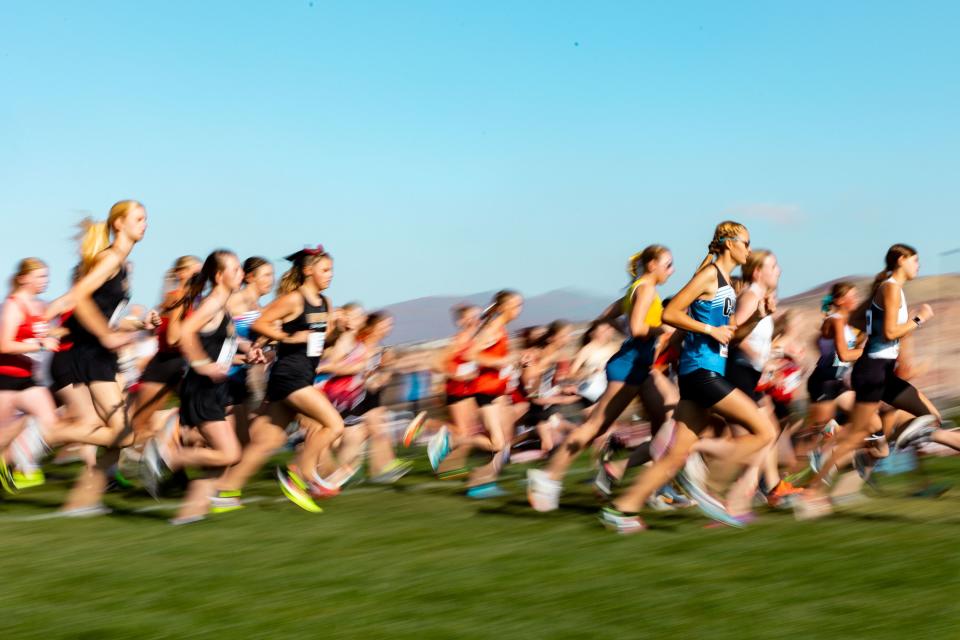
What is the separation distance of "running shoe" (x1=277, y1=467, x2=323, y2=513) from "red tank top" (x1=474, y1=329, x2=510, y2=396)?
165cm

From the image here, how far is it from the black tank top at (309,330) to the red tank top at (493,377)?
1.48 metres

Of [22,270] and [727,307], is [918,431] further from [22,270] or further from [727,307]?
[22,270]

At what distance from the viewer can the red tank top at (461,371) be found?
28.3 ft

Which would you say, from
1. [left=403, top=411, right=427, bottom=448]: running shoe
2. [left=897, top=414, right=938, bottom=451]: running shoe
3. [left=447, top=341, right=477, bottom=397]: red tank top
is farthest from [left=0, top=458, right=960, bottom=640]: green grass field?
[left=403, top=411, right=427, bottom=448]: running shoe

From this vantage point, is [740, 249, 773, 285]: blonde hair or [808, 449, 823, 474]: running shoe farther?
[808, 449, 823, 474]: running shoe

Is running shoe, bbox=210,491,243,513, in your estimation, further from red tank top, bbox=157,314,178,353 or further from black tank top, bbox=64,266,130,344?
black tank top, bbox=64,266,130,344

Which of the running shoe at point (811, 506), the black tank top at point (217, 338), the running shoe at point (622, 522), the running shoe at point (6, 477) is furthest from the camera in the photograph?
the running shoe at point (6, 477)

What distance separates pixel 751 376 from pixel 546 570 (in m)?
2.08

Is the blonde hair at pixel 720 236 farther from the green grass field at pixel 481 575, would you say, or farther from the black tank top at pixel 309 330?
the black tank top at pixel 309 330

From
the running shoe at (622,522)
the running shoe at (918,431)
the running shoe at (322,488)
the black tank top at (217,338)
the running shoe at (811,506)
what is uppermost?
A: the black tank top at (217,338)

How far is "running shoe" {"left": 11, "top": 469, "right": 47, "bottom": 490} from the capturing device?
846 centimetres

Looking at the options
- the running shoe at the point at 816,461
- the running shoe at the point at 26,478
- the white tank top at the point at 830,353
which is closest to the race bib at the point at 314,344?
the running shoe at the point at 26,478

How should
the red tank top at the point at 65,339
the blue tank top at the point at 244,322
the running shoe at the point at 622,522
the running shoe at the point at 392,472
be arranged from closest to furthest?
the running shoe at the point at 622,522, the red tank top at the point at 65,339, the blue tank top at the point at 244,322, the running shoe at the point at 392,472

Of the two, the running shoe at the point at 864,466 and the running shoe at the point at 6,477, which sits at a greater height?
the running shoe at the point at 6,477
